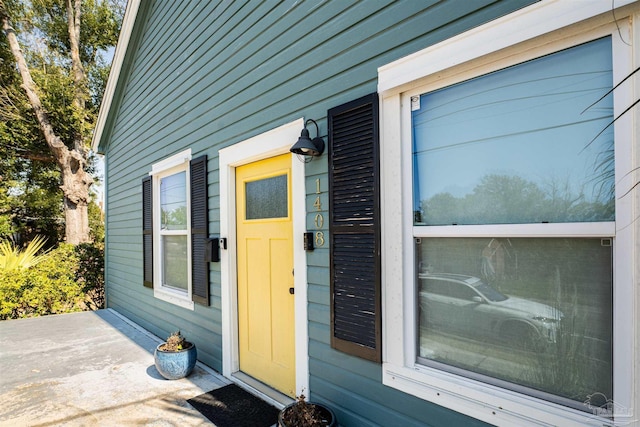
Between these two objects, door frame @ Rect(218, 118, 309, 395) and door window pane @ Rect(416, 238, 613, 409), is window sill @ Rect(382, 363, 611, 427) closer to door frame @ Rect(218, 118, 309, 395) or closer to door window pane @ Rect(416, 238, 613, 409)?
door window pane @ Rect(416, 238, 613, 409)

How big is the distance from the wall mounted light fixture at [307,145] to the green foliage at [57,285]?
6.13 meters

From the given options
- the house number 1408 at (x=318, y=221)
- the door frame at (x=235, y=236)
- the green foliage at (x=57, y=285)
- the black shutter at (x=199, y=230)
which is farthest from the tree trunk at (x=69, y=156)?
the house number 1408 at (x=318, y=221)

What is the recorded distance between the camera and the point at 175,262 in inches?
170

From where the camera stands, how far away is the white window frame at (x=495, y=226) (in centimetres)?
124

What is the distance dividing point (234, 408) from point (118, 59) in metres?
5.59

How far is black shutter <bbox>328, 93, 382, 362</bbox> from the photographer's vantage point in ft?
6.47

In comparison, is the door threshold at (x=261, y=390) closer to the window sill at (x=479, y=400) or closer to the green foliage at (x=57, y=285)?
the window sill at (x=479, y=400)

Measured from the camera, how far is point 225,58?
3.33m

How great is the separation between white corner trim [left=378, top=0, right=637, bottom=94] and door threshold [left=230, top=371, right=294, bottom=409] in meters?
2.31

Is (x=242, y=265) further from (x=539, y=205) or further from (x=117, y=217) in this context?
(x=117, y=217)

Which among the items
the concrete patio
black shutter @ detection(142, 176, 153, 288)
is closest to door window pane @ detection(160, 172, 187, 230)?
black shutter @ detection(142, 176, 153, 288)

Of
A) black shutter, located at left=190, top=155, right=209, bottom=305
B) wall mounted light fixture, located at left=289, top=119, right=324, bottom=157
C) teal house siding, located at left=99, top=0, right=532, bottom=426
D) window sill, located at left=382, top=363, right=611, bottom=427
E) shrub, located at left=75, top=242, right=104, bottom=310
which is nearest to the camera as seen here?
window sill, located at left=382, top=363, right=611, bottom=427

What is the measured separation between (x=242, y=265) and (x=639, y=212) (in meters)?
2.71

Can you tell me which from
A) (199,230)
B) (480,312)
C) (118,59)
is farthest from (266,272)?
(118,59)
